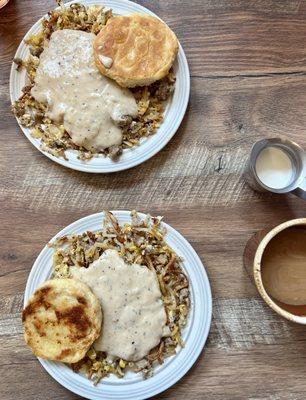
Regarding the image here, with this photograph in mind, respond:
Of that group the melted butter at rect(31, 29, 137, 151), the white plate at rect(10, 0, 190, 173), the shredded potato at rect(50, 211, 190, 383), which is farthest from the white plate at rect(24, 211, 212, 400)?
the melted butter at rect(31, 29, 137, 151)

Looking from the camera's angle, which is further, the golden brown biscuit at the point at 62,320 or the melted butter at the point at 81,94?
the melted butter at the point at 81,94

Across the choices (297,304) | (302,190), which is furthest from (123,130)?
(297,304)

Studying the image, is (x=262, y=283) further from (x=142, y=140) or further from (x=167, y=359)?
(x=142, y=140)

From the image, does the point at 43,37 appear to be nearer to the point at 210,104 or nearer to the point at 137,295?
the point at 210,104

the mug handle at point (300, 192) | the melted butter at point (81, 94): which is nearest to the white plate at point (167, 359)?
the melted butter at point (81, 94)

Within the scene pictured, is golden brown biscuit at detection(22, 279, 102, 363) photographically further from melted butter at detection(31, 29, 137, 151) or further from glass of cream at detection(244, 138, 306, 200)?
glass of cream at detection(244, 138, 306, 200)

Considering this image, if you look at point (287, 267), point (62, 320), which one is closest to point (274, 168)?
point (287, 267)

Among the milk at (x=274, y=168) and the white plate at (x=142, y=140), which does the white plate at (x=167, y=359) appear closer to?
the white plate at (x=142, y=140)
